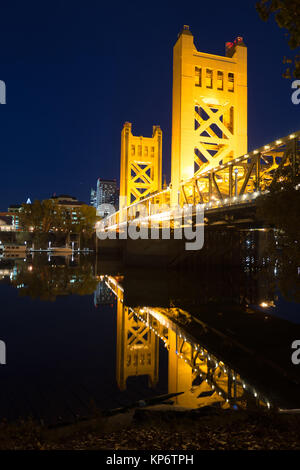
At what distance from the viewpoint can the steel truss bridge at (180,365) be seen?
4578 millimetres

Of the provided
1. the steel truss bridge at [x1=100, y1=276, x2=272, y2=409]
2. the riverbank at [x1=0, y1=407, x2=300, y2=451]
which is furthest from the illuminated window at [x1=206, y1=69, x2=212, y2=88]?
the riverbank at [x1=0, y1=407, x2=300, y2=451]

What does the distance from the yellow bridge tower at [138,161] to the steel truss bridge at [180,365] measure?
1914 inches

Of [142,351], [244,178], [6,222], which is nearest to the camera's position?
[142,351]

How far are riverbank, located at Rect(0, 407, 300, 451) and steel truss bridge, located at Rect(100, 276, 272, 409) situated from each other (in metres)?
0.88

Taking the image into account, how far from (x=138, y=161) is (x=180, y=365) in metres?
55.6

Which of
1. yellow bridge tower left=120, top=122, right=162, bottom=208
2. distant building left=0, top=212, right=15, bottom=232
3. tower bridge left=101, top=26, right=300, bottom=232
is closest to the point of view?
tower bridge left=101, top=26, right=300, bottom=232

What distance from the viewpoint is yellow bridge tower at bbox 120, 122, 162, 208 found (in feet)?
189

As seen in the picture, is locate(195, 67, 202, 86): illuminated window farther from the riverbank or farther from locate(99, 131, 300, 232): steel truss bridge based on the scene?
the riverbank

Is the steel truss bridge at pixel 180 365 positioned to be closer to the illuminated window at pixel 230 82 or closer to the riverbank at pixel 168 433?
the riverbank at pixel 168 433

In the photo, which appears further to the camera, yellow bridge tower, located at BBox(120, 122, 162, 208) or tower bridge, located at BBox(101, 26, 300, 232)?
yellow bridge tower, located at BBox(120, 122, 162, 208)

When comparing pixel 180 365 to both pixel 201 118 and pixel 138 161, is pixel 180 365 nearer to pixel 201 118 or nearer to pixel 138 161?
pixel 201 118

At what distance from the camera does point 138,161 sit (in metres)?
59.2

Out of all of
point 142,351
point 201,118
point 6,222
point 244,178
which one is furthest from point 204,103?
point 6,222
